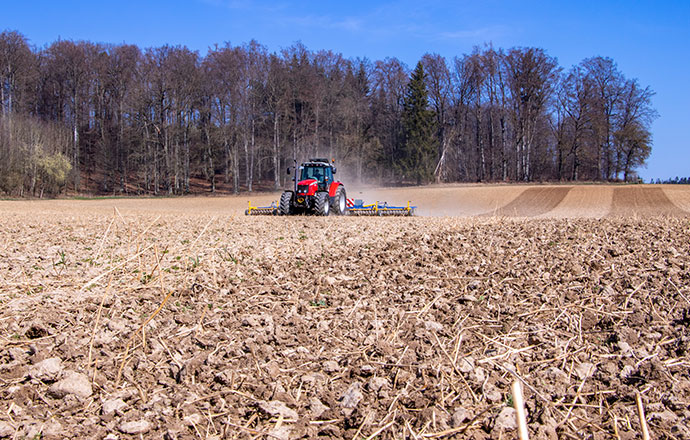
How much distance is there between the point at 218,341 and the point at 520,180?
4681cm

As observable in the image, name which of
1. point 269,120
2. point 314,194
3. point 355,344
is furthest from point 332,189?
point 269,120

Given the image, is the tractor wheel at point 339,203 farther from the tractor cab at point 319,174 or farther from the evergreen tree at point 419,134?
the evergreen tree at point 419,134

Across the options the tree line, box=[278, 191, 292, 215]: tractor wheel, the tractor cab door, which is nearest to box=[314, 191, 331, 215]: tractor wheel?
the tractor cab door

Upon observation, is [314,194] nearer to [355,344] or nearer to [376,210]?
[376,210]

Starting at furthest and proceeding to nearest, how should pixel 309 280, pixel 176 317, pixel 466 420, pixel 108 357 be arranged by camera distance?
pixel 309 280, pixel 176 317, pixel 108 357, pixel 466 420

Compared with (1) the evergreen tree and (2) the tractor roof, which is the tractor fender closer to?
(2) the tractor roof

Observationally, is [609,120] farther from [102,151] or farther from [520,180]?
[102,151]

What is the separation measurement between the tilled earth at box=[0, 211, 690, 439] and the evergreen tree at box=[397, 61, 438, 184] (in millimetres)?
43184

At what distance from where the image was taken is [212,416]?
3035 millimetres

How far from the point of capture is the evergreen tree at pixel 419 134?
49.3 meters

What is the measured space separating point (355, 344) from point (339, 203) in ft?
A: 49.4

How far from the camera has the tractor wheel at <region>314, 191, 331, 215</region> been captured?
17453 millimetres

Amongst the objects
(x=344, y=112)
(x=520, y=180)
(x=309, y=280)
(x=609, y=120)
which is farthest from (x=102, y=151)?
(x=609, y=120)

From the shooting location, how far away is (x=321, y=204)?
1755 cm
